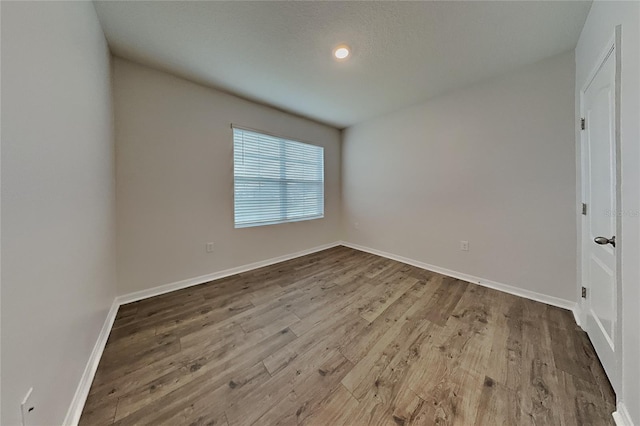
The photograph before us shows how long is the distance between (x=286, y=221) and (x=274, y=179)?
0.74 meters

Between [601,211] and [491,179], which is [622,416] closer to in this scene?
[601,211]

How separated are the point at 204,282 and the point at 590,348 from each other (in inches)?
145

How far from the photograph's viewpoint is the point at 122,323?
→ 72.6 inches

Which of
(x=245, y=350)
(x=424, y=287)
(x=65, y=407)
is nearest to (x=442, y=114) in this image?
(x=424, y=287)

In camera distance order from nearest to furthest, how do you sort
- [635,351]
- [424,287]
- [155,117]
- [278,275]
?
[635,351], [155,117], [424,287], [278,275]

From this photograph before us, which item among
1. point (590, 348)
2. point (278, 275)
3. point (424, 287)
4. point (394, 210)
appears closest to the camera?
point (590, 348)

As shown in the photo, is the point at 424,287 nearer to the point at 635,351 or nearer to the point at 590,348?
the point at 590,348

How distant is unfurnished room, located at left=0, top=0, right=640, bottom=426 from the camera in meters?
0.98

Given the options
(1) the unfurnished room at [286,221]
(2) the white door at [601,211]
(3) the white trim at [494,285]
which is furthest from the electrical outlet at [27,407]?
(3) the white trim at [494,285]

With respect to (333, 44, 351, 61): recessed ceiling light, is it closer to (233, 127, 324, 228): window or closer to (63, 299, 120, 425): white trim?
(233, 127, 324, 228): window

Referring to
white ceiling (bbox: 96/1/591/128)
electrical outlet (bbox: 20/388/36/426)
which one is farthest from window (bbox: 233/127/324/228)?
electrical outlet (bbox: 20/388/36/426)

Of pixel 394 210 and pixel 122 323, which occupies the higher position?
pixel 394 210

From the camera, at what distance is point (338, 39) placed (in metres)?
1.84

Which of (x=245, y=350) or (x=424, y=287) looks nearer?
(x=245, y=350)
